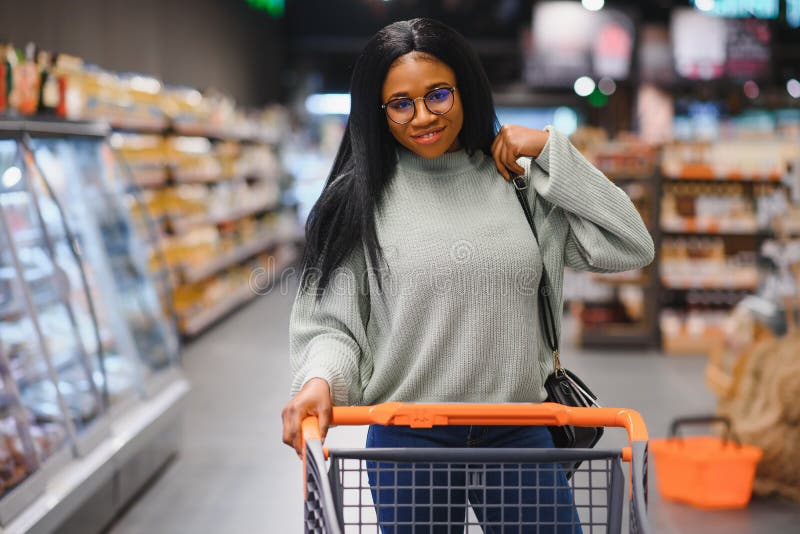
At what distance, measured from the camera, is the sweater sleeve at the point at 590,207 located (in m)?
1.76

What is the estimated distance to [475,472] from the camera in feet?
5.35

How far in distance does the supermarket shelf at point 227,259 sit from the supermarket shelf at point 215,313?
35 centimetres

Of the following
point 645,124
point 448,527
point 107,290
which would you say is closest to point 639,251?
point 448,527

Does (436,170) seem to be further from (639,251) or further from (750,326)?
(750,326)

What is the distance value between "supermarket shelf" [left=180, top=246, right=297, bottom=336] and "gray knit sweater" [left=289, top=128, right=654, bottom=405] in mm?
6768

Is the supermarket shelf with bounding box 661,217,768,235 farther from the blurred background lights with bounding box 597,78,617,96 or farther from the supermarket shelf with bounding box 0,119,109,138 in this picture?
the blurred background lights with bounding box 597,78,617,96

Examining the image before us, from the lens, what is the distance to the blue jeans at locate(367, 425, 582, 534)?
1664 millimetres

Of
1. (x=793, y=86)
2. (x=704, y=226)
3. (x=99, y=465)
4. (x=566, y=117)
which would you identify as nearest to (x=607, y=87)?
(x=566, y=117)

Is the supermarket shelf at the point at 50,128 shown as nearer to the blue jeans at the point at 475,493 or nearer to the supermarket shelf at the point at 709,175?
the blue jeans at the point at 475,493

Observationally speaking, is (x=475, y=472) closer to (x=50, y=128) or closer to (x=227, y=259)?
(x=50, y=128)

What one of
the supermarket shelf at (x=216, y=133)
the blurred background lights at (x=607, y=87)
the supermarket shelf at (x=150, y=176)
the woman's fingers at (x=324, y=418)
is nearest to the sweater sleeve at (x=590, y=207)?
the woman's fingers at (x=324, y=418)

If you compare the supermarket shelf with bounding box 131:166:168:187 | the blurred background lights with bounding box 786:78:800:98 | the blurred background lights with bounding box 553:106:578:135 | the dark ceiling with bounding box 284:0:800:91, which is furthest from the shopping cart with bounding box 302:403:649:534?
the blurred background lights with bounding box 553:106:578:135

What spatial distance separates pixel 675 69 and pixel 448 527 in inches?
400

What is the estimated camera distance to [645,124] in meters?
15.1
